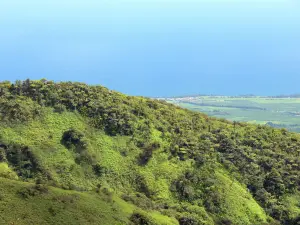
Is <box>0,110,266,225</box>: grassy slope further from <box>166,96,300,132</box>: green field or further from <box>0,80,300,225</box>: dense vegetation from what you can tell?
<box>166,96,300,132</box>: green field

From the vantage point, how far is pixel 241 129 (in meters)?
45.1

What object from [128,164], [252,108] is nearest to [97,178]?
[128,164]

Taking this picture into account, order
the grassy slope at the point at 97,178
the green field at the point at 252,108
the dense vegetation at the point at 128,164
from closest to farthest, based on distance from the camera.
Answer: the grassy slope at the point at 97,178
the dense vegetation at the point at 128,164
the green field at the point at 252,108

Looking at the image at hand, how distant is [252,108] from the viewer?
144 m

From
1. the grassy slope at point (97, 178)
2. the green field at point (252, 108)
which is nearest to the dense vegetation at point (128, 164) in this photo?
the grassy slope at point (97, 178)

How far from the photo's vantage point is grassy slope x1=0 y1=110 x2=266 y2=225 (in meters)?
23.5

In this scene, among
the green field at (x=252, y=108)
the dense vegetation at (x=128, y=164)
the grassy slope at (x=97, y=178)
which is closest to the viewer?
the grassy slope at (x=97, y=178)

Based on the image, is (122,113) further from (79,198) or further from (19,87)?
(79,198)

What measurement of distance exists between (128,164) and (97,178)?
3463 mm

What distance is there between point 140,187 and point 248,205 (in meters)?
9.39

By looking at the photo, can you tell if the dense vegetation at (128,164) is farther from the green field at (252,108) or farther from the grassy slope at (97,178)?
the green field at (252,108)

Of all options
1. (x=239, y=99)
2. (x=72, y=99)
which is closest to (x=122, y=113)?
(x=72, y=99)

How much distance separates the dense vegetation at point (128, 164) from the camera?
25062 millimetres

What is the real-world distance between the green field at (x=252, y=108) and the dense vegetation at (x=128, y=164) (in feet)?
245
